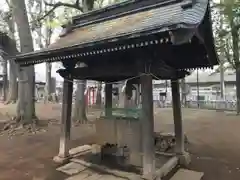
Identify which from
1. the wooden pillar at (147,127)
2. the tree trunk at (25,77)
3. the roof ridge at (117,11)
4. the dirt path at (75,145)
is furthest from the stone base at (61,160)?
the tree trunk at (25,77)

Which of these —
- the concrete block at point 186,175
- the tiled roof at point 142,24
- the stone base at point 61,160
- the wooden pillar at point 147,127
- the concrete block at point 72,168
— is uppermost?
the tiled roof at point 142,24

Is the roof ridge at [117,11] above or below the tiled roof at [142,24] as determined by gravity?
above

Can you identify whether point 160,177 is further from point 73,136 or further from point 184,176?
point 73,136

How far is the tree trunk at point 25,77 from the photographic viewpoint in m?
11.7

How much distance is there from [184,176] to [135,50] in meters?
3.27

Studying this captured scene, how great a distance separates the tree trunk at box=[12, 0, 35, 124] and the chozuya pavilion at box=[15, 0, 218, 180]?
4.78 metres

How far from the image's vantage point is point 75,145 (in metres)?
9.21

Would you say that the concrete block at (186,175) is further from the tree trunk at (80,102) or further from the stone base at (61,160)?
the tree trunk at (80,102)

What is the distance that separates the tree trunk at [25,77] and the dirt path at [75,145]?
1.23m

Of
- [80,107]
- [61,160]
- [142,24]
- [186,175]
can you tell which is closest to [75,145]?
[61,160]

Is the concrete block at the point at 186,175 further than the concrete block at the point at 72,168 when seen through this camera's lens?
No

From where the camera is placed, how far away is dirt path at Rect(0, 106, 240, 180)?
6594mm

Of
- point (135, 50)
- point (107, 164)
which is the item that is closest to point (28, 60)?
point (135, 50)

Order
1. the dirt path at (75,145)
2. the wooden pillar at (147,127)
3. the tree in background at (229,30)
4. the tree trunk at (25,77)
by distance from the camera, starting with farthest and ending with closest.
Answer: the tree in background at (229,30), the tree trunk at (25,77), the dirt path at (75,145), the wooden pillar at (147,127)
